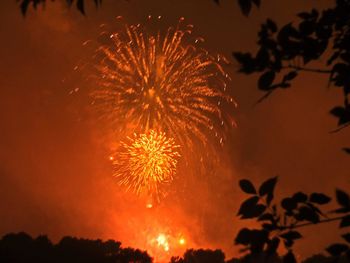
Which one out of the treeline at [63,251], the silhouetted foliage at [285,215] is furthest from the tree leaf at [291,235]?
the treeline at [63,251]

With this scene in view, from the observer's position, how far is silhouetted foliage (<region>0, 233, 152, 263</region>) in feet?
184

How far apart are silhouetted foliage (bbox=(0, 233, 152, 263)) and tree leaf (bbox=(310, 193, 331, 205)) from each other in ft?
173

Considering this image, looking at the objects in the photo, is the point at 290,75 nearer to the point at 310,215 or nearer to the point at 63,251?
the point at 310,215

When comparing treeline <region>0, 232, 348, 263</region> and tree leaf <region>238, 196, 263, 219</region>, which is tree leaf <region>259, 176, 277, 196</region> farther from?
treeline <region>0, 232, 348, 263</region>

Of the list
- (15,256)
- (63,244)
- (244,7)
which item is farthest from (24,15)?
(63,244)

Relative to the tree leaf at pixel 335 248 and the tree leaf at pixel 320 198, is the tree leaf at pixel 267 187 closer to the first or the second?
the tree leaf at pixel 320 198

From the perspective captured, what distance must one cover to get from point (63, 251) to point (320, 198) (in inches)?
2310

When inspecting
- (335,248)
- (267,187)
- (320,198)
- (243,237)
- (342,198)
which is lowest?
(335,248)

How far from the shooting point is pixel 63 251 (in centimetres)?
5994

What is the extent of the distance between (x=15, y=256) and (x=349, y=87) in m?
54.6

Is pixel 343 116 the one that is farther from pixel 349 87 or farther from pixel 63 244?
pixel 63 244

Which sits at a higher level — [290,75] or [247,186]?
[290,75]

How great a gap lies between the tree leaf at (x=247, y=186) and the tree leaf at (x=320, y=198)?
46 centimetres

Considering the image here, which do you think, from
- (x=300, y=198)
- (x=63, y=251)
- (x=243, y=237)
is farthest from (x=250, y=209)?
(x=63, y=251)
